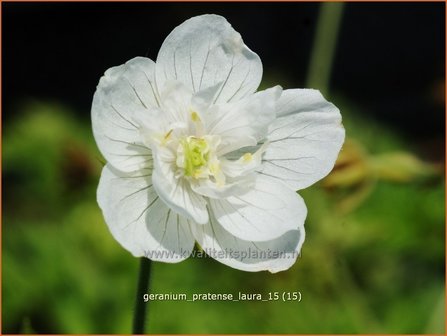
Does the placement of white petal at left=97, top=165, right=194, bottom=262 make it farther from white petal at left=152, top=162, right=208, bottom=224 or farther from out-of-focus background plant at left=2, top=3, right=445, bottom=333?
out-of-focus background plant at left=2, top=3, right=445, bottom=333

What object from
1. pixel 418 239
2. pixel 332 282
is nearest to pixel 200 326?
pixel 332 282

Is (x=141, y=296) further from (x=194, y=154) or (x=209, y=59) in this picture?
(x=209, y=59)

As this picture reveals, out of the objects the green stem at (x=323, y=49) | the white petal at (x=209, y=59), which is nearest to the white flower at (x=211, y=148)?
the white petal at (x=209, y=59)

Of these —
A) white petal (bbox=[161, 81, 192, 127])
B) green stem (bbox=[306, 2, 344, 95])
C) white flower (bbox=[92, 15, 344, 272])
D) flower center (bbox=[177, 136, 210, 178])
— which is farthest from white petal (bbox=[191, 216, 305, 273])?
green stem (bbox=[306, 2, 344, 95])

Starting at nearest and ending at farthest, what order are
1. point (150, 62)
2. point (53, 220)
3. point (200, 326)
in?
point (150, 62), point (200, 326), point (53, 220)

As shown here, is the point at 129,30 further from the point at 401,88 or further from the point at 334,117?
the point at 334,117

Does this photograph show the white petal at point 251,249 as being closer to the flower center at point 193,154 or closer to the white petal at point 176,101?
the flower center at point 193,154
